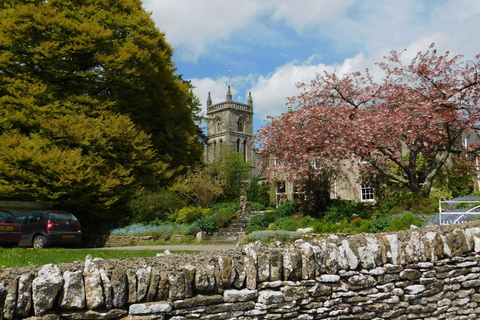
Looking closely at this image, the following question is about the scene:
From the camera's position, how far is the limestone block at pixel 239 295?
13.2ft

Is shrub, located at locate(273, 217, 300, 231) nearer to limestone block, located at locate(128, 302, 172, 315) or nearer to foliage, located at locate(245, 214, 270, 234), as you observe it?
foliage, located at locate(245, 214, 270, 234)

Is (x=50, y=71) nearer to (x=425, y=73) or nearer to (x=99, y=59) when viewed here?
(x=99, y=59)

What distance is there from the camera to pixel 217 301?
398 cm

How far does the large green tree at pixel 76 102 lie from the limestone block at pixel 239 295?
15.3 m

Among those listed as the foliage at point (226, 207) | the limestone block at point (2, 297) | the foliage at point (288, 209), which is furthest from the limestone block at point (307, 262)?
the foliage at point (226, 207)

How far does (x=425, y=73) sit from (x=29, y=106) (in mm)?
17313

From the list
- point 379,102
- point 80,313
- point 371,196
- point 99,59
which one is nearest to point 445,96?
point 379,102

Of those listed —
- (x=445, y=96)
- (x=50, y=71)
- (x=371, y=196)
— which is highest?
(x=50, y=71)

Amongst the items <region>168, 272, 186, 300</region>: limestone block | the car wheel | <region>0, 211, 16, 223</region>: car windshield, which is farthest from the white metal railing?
<region>0, 211, 16, 223</region>: car windshield

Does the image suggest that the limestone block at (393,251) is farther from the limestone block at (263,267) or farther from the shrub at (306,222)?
the shrub at (306,222)

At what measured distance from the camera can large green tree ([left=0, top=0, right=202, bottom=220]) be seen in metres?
18.4

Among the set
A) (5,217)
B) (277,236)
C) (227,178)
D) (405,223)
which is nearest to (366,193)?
(227,178)

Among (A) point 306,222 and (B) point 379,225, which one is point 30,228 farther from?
(B) point 379,225

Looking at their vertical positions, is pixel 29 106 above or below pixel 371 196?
above
